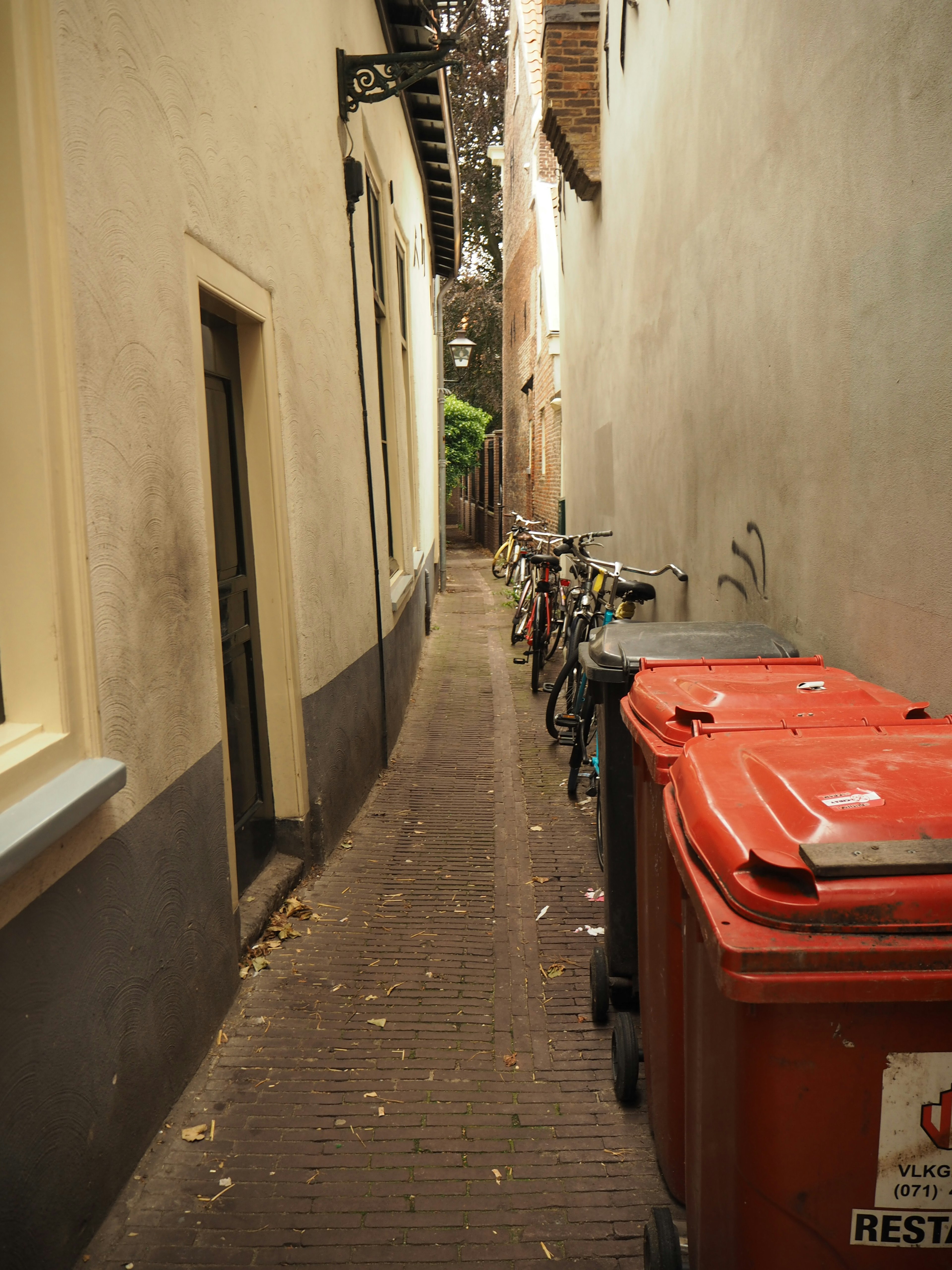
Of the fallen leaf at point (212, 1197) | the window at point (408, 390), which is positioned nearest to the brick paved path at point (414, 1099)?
the fallen leaf at point (212, 1197)

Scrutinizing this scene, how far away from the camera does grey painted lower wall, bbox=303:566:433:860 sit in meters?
4.73

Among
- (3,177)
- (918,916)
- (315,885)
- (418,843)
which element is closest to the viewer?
(918,916)

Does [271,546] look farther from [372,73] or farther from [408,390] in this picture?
[408,390]

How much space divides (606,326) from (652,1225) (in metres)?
7.99

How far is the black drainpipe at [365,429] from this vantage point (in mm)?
5938

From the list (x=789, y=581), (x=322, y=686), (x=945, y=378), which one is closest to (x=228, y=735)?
(x=322, y=686)

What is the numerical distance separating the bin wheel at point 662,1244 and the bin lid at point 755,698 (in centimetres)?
104

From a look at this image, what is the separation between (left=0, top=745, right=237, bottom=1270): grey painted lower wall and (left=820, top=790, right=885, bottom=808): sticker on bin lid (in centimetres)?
158

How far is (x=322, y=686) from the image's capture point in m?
4.84

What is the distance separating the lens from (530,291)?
17969mm

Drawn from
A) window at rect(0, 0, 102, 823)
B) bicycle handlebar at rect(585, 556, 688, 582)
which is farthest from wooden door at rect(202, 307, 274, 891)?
bicycle handlebar at rect(585, 556, 688, 582)

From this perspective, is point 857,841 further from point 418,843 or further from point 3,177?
point 418,843

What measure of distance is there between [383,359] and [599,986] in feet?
20.4

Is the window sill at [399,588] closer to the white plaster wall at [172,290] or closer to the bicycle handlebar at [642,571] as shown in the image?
the bicycle handlebar at [642,571]
